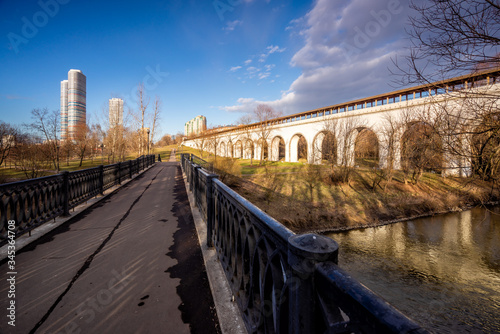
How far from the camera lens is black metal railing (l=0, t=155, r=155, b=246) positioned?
3.50 meters

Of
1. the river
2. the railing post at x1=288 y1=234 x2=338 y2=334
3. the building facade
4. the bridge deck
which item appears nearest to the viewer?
the railing post at x1=288 y1=234 x2=338 y2=334

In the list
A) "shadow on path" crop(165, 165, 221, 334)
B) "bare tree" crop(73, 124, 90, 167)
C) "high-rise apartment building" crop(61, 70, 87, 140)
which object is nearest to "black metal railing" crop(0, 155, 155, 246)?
"shadow on path" crop(165, 165, 221, 334)

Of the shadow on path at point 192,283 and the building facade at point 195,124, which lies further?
the building facade at point 195,124

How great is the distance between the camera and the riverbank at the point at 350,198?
1309cm

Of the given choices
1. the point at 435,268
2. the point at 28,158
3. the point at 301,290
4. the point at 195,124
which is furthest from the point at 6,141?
the point at 195,124

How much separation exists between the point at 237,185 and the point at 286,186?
14.7 ft

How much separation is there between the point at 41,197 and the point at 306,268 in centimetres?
567

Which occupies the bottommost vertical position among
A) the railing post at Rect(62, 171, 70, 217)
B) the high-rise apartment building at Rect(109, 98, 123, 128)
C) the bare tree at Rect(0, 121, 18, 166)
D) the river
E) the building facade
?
the river

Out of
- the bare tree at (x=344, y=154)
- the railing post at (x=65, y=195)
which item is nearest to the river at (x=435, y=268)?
the bare tree at (x=344, y=154)

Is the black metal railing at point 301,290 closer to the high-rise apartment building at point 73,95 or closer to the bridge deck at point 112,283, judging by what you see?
the bridge deck at point 112,283

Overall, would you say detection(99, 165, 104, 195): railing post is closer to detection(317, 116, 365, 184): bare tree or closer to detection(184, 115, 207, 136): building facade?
detection(317, 116, 365, 184): bare tree

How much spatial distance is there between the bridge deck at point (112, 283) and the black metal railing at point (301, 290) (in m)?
0.68

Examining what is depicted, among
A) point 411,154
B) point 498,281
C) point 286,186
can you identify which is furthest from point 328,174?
point 498,281

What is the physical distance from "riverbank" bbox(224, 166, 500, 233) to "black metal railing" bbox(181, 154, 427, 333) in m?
10.6
